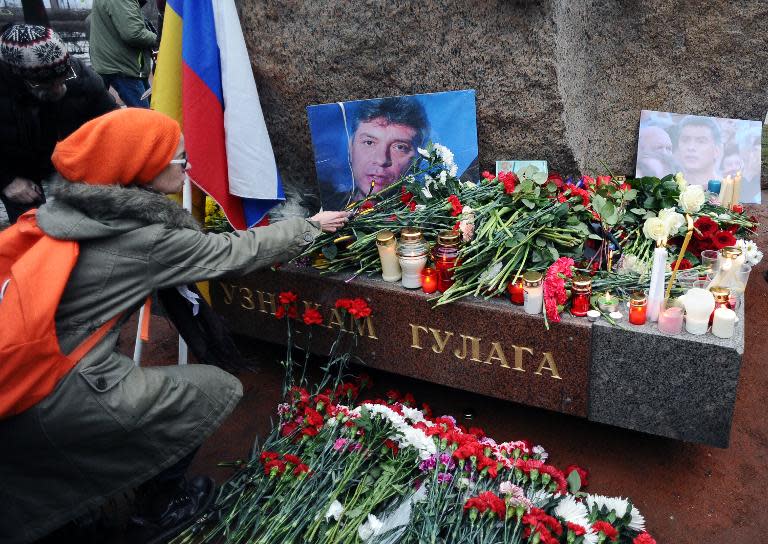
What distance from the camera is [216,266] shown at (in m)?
2.21

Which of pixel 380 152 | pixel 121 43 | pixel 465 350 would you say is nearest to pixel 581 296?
pixel 465 350

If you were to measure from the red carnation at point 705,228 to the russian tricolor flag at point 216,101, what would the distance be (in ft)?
6.77

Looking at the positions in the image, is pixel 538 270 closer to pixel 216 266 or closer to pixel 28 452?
pixel 216 266

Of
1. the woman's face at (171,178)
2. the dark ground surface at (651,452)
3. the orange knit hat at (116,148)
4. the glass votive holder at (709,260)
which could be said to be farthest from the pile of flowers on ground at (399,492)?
the orange knit hat at (116,148)

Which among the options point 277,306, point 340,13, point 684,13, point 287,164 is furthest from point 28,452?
point 684,13

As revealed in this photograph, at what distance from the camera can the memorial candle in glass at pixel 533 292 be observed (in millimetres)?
2465

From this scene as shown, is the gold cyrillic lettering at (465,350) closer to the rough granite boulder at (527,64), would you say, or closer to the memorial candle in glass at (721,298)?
the memorial candle in glass at (721,298)

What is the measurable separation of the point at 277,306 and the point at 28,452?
148cm

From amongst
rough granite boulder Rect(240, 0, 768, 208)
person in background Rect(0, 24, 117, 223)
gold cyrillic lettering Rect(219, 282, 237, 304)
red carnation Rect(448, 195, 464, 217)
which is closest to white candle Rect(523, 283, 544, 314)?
red carnation Rect(448, 195, 464, 217)

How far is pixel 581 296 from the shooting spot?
7.96 ft

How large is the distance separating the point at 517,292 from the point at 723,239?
0.93 metres

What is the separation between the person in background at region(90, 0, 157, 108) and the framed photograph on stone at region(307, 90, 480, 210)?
2.63m

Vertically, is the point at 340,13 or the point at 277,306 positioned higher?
the point at 340,13

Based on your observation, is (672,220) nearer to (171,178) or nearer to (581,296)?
(581,296)
